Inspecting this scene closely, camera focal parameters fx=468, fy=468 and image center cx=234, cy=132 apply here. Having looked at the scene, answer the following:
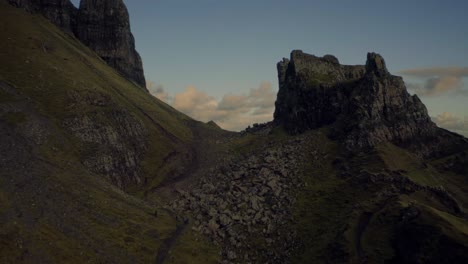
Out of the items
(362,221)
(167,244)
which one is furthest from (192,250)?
(362,221)

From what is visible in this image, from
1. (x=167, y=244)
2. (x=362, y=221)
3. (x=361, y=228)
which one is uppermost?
(x=362, y=221)

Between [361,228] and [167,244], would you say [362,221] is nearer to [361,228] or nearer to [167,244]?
[361,228]

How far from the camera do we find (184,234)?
602 feet

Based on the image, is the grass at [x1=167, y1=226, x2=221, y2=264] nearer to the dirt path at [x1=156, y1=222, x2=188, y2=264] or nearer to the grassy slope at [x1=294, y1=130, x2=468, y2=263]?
the dirt path at [x1=156, y1=222, x2=188, y2=264]

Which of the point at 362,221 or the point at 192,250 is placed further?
the point at 192,250

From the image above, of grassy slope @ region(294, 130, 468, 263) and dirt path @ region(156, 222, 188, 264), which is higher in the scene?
grassy slope @ region(294, 130, 468, 263)

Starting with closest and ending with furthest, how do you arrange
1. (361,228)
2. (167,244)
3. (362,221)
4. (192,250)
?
(361,228) < (362,221) < (192,250) < (167,244)

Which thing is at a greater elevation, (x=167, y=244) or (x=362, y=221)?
(x=362, y=221)

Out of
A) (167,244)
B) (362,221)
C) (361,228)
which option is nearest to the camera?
(361,228)

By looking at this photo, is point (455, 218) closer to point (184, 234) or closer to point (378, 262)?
point (378, 262)

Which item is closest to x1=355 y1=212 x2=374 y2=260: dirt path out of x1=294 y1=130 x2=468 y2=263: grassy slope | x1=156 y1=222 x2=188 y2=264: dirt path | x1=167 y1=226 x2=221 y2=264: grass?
x1=294 y1=130 x2=468 y2=263: grassy slope

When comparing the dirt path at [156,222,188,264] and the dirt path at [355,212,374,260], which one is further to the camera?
the dirt path at [156,222,188,264]

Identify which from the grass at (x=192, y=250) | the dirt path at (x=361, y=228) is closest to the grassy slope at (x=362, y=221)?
the dirt path at (x=361, y=228)

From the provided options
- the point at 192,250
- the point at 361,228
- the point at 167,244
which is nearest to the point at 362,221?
the point at 361,228
